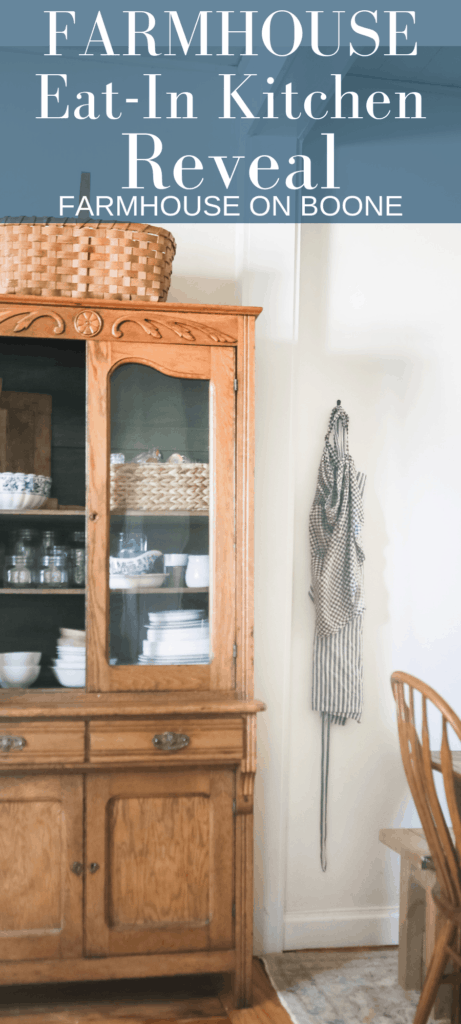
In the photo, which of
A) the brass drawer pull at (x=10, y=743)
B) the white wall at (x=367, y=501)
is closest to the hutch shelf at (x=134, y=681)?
the brass drawer pull at (x=10, y=743)

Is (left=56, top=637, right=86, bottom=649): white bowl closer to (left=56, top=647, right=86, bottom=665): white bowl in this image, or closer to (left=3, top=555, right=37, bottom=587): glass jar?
(left=56, top=647, right=86, bottom=665): white bowl

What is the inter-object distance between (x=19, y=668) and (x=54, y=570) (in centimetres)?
29

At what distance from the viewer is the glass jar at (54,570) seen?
7.16 ft

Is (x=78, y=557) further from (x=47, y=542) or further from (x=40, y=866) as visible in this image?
(x=40, y=866)

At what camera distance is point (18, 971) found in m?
2.00

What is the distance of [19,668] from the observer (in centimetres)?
216

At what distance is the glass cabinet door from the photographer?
2.13 m

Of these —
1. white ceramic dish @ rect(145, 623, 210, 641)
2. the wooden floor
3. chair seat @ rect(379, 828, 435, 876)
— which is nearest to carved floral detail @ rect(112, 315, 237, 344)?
white ceramic dish @ rect(145, 623, 210, 641)

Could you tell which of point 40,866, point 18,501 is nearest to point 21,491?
point 18,501

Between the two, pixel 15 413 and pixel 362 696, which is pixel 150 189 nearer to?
pixel 15 413

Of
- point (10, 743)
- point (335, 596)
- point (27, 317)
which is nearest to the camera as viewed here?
point (10, 743)

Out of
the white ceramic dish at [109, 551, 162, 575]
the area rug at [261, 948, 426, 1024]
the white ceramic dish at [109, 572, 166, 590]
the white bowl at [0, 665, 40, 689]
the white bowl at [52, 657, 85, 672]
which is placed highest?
the white ceramic dish at [109, 551, 162, 575]

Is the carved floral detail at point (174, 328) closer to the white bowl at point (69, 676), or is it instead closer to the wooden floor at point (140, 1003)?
the white bowl at point (69, 676)

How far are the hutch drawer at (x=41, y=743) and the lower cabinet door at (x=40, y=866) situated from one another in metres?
0.06
